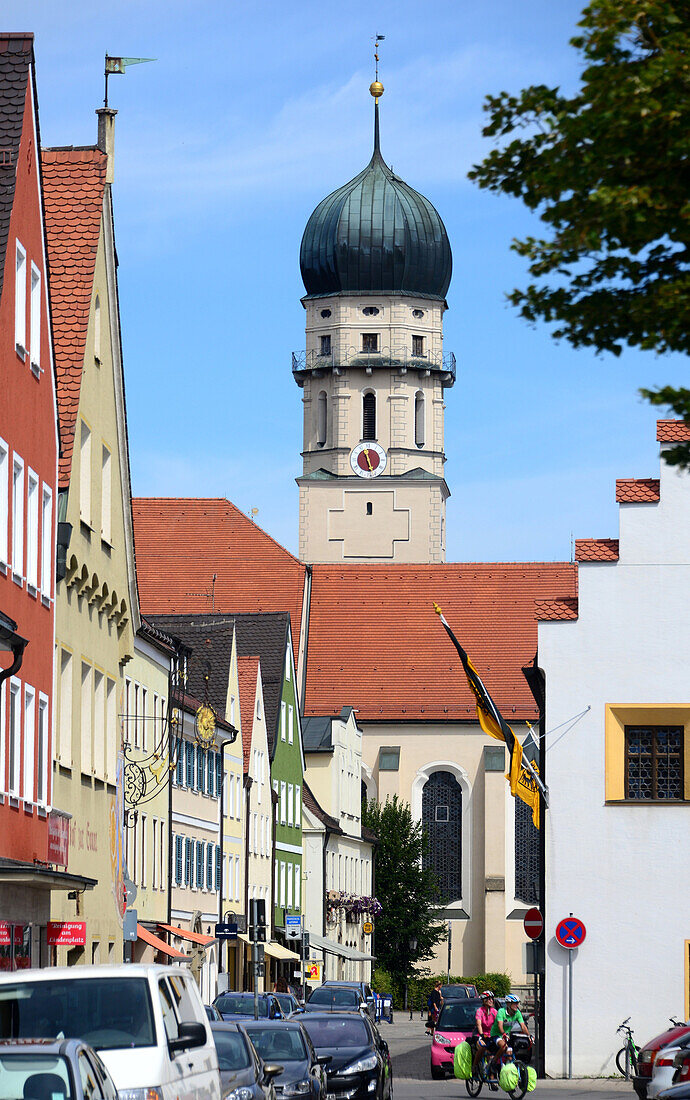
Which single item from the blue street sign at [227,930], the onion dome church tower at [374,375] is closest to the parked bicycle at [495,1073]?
the blue street sign at [227,930]

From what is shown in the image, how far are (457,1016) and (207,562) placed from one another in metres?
50.5

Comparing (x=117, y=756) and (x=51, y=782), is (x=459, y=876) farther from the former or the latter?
(x=51, y=782)

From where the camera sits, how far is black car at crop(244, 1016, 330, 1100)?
19.2 metres

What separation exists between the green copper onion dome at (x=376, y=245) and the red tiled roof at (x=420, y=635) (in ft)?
60.0

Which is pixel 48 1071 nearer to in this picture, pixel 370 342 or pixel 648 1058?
pixel 648 1058

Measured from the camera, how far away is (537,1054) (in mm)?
33375

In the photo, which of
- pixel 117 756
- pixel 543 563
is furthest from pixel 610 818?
pixel 543 563

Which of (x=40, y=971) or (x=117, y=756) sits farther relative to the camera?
(x=117, y=756)

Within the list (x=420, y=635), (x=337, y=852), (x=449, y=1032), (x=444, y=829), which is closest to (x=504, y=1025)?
(x=449, y=1032)

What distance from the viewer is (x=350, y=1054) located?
22766mm

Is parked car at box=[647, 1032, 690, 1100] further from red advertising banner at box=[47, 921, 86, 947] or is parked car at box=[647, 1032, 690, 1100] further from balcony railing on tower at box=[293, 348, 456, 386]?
balcony railing on tower at box=[293, 348, 456, 386]

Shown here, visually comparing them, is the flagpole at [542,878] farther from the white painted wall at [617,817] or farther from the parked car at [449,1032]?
the parked car at [449,1032]

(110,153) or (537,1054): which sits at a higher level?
(110,153)

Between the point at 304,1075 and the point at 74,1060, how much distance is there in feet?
31.6
